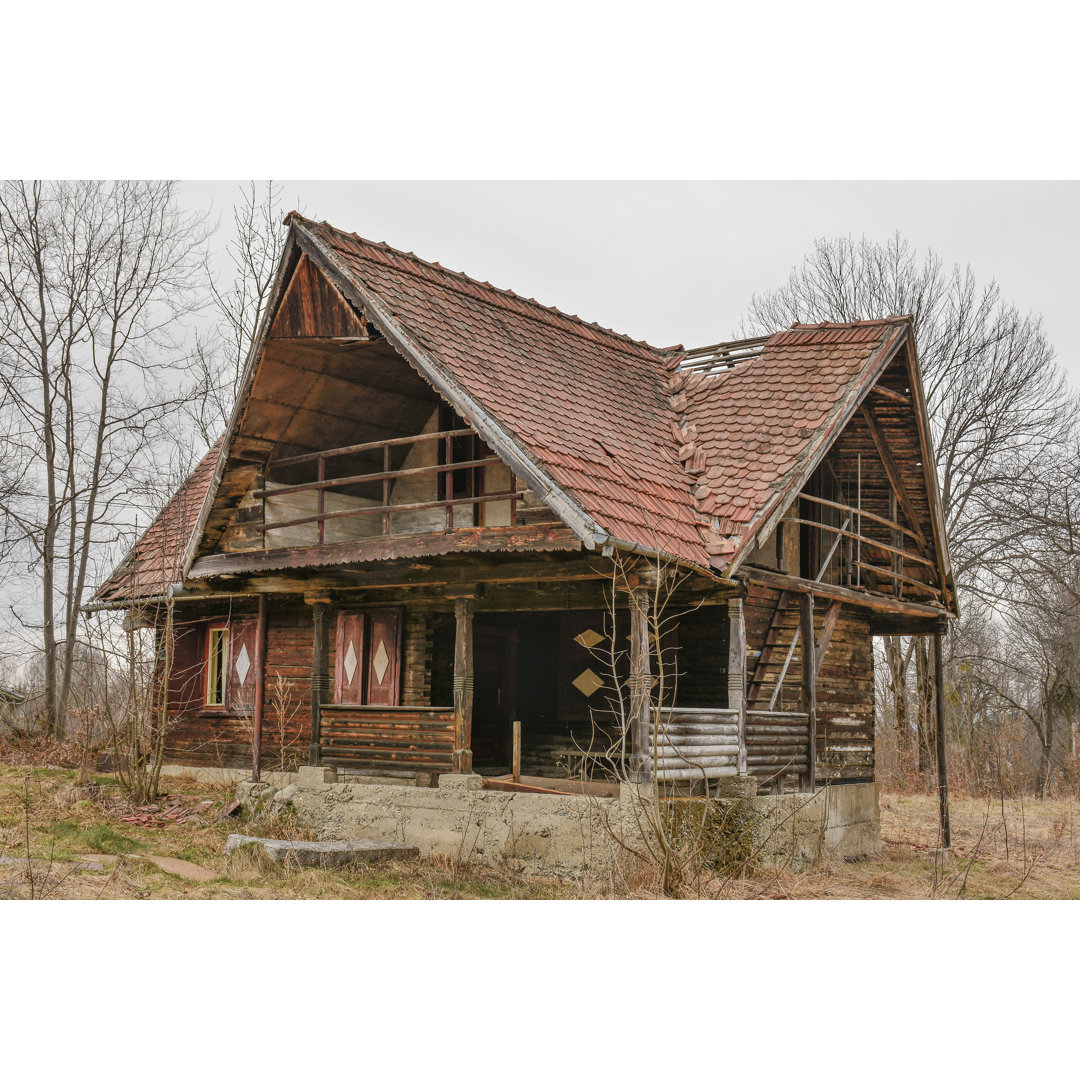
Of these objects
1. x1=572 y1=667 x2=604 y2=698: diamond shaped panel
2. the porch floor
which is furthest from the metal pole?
the porch floor

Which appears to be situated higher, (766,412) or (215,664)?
(766,412)

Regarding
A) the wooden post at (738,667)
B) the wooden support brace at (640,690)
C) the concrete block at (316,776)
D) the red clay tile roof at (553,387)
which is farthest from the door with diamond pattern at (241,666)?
the wooden post at (738,667)

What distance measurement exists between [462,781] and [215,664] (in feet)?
23.9

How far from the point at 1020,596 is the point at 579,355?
764 inches

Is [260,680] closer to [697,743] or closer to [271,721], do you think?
[271,721]

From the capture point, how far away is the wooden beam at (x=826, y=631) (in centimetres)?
1536

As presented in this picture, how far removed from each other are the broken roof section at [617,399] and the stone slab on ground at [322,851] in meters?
4.29

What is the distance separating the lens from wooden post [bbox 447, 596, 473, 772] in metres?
13.6

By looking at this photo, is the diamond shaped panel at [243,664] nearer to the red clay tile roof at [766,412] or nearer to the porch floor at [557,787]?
the porch floor at [557,787]

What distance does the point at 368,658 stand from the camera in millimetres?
16438

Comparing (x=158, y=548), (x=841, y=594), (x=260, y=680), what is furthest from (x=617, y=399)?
(x=158, y=548)

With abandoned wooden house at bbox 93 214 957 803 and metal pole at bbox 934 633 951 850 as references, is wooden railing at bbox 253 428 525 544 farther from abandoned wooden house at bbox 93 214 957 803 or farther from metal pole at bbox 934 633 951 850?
metal pole at bbox 934 633 951 850

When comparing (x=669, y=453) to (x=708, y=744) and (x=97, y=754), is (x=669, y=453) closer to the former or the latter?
(x=708, y=744)

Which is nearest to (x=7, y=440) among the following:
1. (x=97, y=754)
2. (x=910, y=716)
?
(x=97, y=754)
